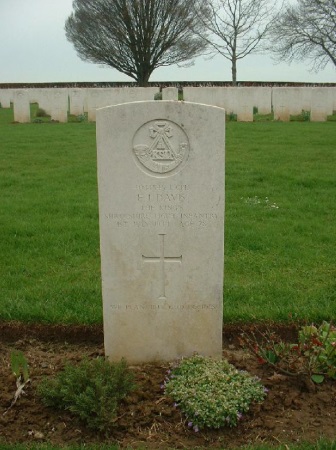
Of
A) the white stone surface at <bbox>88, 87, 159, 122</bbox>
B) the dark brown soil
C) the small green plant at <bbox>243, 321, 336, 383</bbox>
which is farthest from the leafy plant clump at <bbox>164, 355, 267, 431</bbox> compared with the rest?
the white stone surface at <bbox>88, 87, 159, 122</bbox>

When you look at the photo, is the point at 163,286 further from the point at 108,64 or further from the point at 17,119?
the point at 108,64

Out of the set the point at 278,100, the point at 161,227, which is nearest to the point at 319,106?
the point at 278,100

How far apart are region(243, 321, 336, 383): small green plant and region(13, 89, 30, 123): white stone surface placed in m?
14.3

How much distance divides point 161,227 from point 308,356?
3.66 feet

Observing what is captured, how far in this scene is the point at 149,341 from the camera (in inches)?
141

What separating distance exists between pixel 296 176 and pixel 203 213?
16.7 feet

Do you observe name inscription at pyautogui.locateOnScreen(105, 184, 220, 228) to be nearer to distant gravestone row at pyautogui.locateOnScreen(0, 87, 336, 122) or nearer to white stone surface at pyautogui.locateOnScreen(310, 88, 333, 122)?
distant gravestone row at pyautogui.locateOnScreen(0, 87, 336, 122)

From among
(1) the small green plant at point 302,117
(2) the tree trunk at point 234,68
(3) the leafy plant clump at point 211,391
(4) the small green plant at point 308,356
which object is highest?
(2) the tree trunk at point 234,68

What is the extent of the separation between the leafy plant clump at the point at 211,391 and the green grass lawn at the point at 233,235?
857mm

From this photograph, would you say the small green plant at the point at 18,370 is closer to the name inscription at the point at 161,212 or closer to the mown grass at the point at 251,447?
the mown grass at the point at 251,447

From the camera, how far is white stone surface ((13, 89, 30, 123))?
16.3 metres

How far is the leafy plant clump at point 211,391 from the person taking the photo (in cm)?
295

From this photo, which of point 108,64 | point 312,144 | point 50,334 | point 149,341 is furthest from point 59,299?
point 108,64

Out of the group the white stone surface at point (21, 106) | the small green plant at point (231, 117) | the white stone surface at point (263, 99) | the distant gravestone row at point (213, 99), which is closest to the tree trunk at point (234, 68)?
the white stone surface at point (263, 99)
